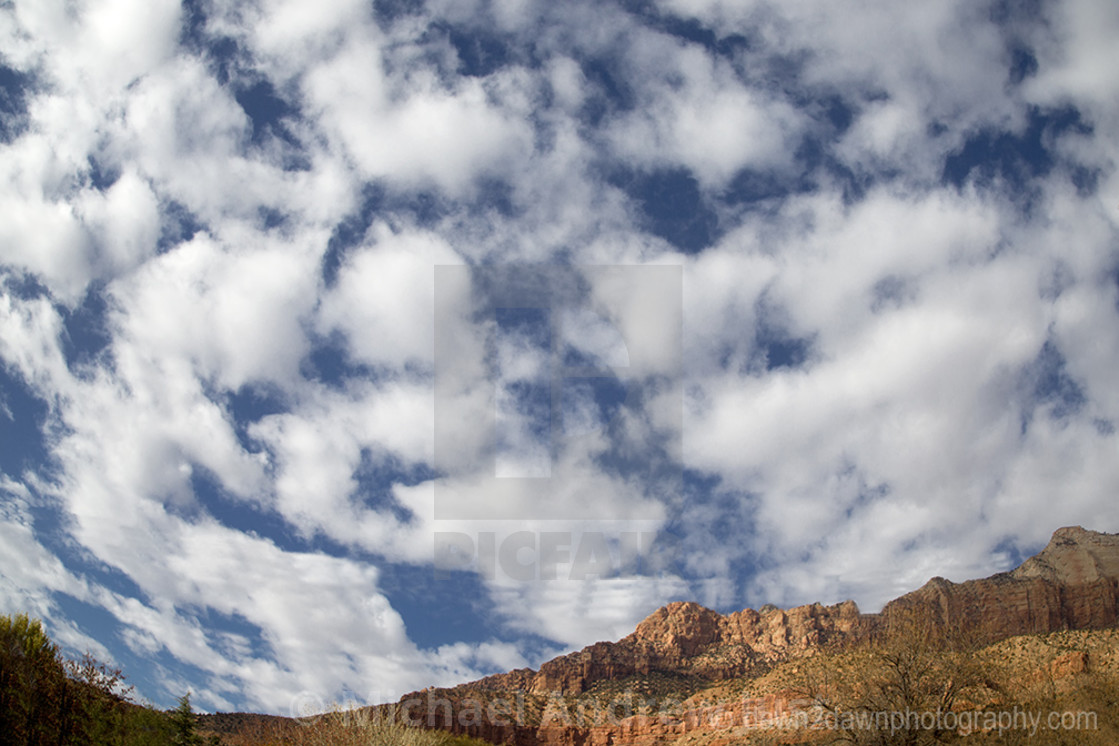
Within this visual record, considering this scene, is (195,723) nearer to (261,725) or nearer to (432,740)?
(432,740)

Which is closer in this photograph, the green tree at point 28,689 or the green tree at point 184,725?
the green tree at point 28,689

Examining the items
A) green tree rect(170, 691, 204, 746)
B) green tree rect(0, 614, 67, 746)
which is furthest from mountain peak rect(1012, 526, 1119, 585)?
green tree rect(0, 614, 67, 746)

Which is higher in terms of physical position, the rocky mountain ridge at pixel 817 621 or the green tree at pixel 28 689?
the rocky mountain ridge at pixel 817 621

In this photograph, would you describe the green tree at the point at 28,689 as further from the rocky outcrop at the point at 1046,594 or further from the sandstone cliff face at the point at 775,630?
the rocky outcrop at the point at 1046,594

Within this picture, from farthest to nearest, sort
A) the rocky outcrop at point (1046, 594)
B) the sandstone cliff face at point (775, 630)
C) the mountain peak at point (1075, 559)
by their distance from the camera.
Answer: the mountain peak at point (1075, 559) < the rocky outcrop at point (1046, 594) < the sandstone cliff face at point (775, 630)

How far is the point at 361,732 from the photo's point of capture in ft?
133

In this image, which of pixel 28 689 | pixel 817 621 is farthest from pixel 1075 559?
pixel 28 689

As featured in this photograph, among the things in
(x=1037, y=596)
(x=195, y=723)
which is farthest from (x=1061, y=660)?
(x=1037, y=596)

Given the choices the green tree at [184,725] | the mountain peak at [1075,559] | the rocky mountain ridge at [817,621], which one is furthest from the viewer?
the mountain peak at [1075,559]

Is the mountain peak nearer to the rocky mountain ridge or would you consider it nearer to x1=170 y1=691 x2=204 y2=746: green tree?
the rocky mountain ridge

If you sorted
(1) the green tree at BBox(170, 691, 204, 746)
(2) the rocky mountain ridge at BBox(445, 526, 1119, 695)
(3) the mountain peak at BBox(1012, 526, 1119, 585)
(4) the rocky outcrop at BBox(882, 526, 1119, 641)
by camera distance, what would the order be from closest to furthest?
(1) the green tree at BBox(170, 691, 204, 746) < (4) the rocky outcrop at BBox(882, 526, 1119, 641) < (2) the rocky mountain ridge at BBox(445, 526, 1119, 695) < (3) the mountain peak at BBox(1012, 526, 1119, 585)

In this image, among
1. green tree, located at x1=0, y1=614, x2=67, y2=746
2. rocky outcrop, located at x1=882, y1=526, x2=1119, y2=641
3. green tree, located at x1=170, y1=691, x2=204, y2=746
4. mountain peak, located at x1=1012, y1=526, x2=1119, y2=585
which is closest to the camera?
green tree, located at x1=0, y1=614, x2=67, y2=746

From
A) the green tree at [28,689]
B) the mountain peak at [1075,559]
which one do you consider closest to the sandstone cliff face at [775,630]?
the mountain peak at [1075,559]

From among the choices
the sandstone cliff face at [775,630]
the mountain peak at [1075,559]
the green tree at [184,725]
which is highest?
the mountain peak at [1075,559]
